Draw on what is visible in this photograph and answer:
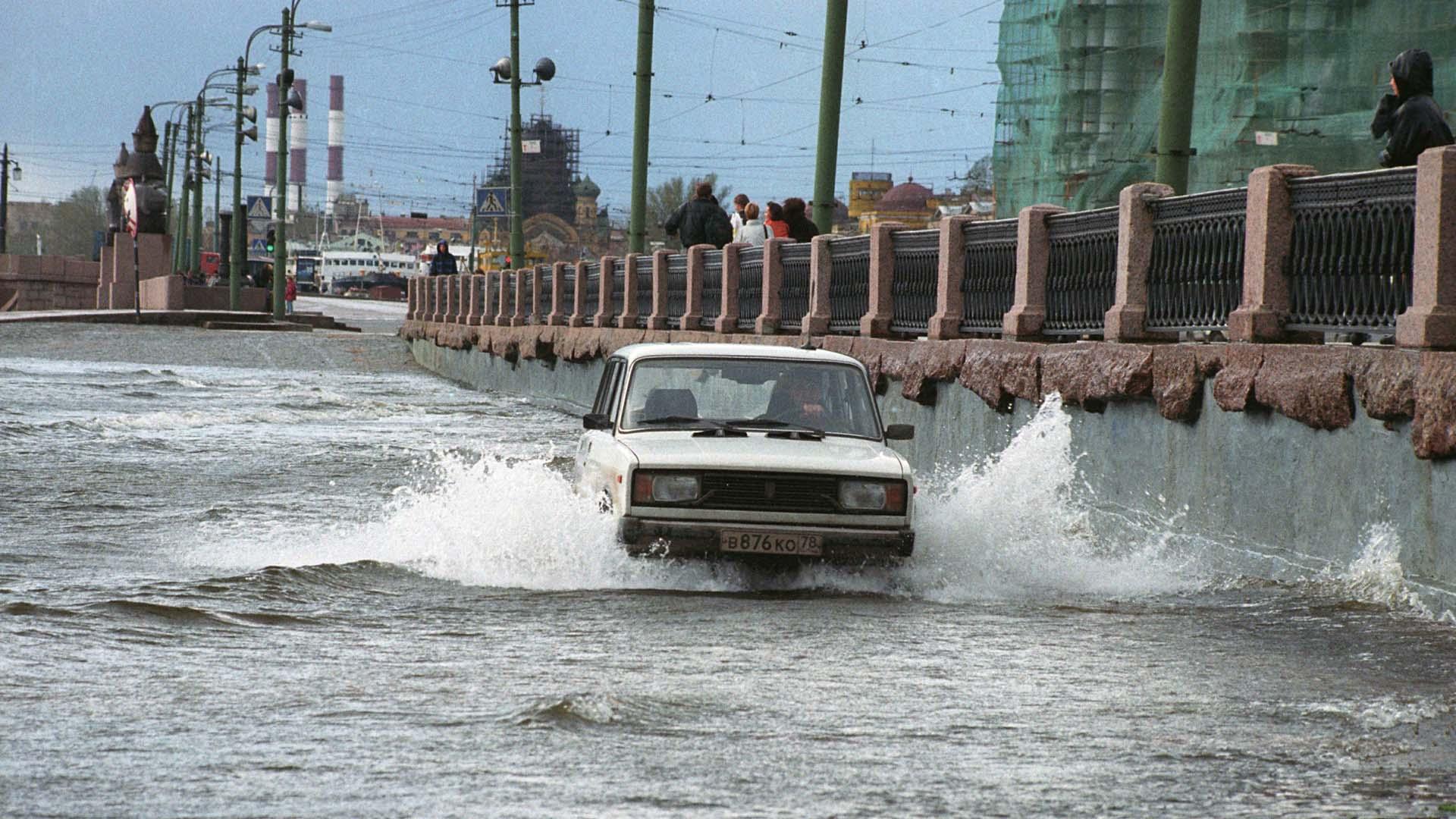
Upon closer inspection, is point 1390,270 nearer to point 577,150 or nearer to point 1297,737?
point 1297,737

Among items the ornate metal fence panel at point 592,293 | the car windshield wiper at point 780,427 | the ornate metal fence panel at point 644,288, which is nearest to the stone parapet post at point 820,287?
the ornate metal fence panel at point 644,288

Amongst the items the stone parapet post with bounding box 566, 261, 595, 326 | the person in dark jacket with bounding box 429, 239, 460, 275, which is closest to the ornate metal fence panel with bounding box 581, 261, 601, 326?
the stone parapet post with bounding box 566, 261, 595, 326

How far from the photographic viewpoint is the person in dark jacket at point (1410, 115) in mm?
11617

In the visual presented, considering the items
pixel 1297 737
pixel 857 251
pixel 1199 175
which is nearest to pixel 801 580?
pixel 1297 737

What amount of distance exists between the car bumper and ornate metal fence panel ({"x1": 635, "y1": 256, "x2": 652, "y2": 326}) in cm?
1780

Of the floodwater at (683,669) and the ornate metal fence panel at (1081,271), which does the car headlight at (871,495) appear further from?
the ornate metal fence panel at (1081,271)

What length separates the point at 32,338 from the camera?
4688 centimetres

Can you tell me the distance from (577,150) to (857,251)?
556 ft

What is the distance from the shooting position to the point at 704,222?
2583 cm

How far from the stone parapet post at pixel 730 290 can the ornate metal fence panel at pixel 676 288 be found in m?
2.51

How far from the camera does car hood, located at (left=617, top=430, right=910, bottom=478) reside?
9.64 metres

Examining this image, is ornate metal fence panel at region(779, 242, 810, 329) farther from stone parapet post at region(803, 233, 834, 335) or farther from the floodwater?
the floodwater

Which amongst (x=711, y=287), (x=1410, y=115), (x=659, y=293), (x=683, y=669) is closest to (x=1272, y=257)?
(x=1410, y=115)

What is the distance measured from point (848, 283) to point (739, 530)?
9.84 metres
